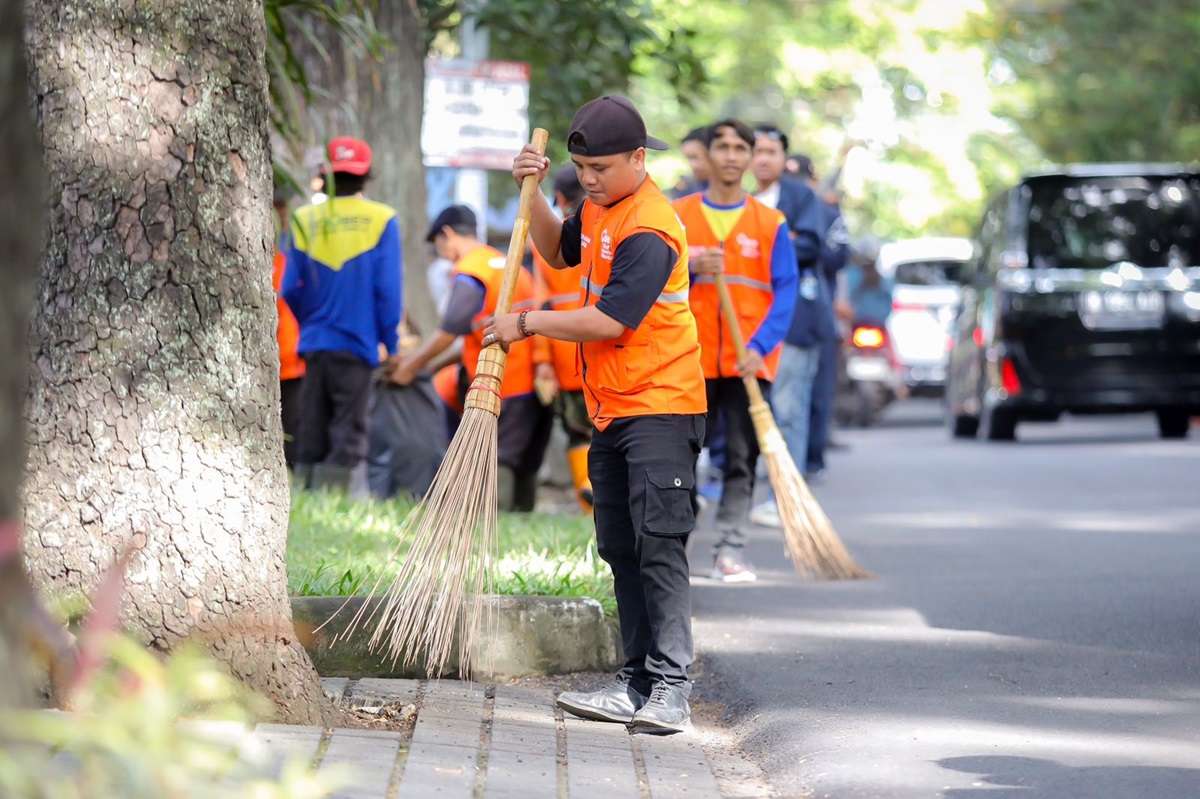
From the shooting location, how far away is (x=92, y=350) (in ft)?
16.4

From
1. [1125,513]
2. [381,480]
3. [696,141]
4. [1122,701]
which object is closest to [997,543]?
[1125,513]

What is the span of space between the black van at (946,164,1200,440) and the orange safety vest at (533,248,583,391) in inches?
275

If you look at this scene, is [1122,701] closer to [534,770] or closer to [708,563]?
[534,770]

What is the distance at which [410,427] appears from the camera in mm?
11477

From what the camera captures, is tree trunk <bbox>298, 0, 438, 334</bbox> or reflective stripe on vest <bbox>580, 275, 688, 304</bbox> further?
tree trunk <bbox>298, 0, 438, 334</bbox>

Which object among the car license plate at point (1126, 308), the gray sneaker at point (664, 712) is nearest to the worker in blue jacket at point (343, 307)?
the gray sneaker at point (664, 712)

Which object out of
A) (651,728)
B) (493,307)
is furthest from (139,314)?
(493,307)

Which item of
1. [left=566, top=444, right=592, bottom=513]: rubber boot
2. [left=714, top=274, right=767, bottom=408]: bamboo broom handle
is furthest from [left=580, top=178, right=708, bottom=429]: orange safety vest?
[left=566, top=444, right=592, bottom=513]: rubber boot

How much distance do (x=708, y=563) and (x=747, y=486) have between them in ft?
3.16

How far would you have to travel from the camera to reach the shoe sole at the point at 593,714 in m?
5.88

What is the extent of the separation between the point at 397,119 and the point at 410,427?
7.28ft

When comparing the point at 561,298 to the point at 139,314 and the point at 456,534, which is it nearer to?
the point at 456,534

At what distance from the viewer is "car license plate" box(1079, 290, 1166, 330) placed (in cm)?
1641

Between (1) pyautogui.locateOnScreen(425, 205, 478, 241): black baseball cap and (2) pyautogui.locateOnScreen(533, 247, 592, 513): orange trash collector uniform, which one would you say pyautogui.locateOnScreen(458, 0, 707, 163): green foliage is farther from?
(2) pyautogui.locateOnScreen(533, 247, 592, 513): orange trash collector uniform
